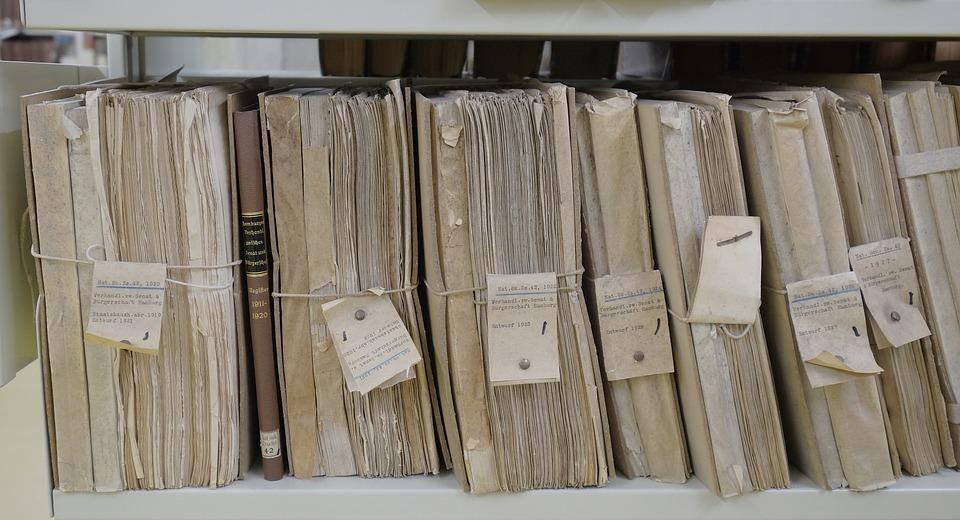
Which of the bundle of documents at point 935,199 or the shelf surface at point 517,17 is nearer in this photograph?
the shelf surface at point 517,17

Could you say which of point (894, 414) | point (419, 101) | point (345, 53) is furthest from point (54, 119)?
point (894, 414)

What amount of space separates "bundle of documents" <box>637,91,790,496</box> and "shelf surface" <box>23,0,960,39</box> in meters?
0.08

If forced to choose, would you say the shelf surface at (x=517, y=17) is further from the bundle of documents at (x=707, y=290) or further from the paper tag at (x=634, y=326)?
the paper tag at (x=634, y=326)

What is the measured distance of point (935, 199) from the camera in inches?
31.3

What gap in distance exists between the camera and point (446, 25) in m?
0.70

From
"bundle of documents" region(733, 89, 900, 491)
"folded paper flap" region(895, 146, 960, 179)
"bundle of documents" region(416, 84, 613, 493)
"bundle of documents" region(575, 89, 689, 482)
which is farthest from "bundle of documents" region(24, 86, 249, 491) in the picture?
"folded paper flap" region(895, 146, 960, 179)

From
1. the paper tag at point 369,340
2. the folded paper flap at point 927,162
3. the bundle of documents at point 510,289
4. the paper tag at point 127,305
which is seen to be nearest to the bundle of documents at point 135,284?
the paper tag at point 127,305

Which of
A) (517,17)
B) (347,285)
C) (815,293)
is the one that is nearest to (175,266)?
(347,285)

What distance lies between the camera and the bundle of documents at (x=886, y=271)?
77cm

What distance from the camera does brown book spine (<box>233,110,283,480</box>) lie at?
2.44 feet

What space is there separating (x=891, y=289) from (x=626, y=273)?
275mm

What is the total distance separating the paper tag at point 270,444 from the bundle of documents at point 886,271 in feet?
2.03

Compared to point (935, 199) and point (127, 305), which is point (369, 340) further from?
point (935, 199)

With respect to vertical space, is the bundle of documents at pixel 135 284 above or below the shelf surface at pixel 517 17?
below
